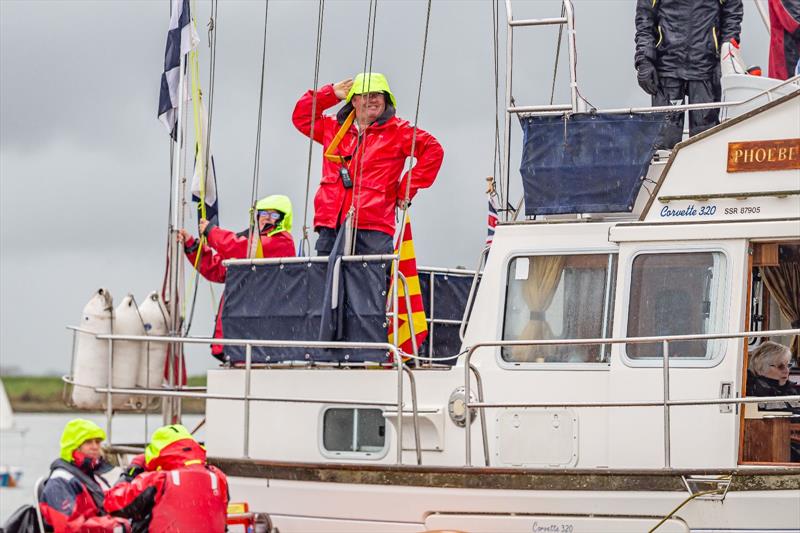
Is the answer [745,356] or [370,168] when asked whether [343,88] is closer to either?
[370,168]

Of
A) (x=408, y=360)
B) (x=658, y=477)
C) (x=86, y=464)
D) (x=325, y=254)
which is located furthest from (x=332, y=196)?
(x=658, y=477)

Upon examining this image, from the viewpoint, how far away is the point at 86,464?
31.9 ft

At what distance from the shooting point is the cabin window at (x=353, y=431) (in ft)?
33.8

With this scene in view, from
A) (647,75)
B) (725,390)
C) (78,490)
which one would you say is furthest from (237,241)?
(725,390)

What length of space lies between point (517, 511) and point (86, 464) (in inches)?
118

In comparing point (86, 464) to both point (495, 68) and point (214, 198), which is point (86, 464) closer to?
point (214, 198)

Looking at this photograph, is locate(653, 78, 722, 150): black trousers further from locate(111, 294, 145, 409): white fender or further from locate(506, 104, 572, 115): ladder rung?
locate(111, 294, 145, 409): white fender

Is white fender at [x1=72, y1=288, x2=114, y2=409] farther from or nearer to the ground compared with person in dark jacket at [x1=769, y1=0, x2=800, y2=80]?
nearer to the ground

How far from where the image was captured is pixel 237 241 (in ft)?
38.5

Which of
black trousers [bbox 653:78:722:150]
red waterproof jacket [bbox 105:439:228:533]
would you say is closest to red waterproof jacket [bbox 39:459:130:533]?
red waterproof jacket [bbox 105:439:228:533]

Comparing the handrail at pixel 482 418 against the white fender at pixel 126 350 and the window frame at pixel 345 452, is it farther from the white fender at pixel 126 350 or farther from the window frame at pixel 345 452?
the white fender at pixel 126 350

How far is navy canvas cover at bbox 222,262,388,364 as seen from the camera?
10.3 meters

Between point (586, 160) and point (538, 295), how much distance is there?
1029 millimetres

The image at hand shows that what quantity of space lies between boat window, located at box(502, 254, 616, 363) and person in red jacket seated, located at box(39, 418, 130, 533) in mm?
2972
